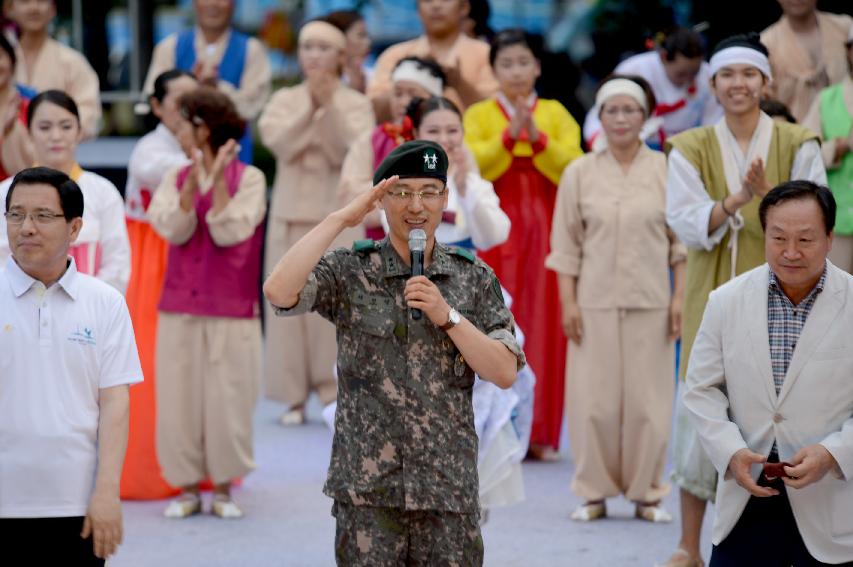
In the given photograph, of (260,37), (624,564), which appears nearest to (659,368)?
(624,564)

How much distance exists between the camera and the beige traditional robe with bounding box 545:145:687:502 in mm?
5695

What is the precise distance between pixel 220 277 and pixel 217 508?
894 mm

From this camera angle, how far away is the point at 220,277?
5.83 metres

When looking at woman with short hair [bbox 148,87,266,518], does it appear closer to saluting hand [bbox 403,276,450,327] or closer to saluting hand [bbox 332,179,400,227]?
saluting hand [bbox 332,179,400,227]

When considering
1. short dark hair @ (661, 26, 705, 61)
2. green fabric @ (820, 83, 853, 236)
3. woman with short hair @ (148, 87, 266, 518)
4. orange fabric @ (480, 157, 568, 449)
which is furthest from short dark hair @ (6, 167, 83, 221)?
short dark hair @ (661, 26, 705, 61)

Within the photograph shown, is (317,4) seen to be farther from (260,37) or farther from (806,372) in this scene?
(806,372)

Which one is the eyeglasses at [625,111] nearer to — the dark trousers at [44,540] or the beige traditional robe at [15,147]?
the beige traditional robe at [15,147]

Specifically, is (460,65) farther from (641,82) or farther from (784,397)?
(784,397)

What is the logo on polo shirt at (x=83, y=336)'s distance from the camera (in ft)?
11.5

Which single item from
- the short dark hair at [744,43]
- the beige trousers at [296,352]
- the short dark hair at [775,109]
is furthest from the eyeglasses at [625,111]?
the beige trousers at [296,352]

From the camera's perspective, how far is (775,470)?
3742 mm

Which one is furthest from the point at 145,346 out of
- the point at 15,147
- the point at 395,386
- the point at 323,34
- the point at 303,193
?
the point at 395,386

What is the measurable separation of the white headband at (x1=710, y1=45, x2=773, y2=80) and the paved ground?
1.67 metres

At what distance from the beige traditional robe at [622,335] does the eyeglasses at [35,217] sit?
2.66 m
